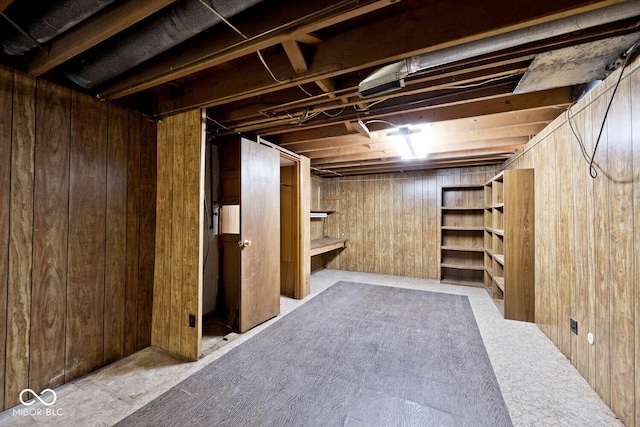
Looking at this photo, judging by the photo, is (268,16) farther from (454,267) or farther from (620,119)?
(454,267)

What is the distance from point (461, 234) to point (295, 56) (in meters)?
4.82

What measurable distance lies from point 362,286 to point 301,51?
3.88m

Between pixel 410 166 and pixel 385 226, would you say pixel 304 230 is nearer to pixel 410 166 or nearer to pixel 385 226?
pixel 385 226

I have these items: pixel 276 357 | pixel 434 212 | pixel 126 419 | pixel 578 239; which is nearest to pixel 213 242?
pixel 276 357

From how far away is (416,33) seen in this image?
4.72 ft

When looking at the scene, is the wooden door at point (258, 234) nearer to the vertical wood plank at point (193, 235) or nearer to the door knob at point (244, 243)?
the door knob at point (244, 243)

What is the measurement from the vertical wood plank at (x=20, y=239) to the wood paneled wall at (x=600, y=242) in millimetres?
3740

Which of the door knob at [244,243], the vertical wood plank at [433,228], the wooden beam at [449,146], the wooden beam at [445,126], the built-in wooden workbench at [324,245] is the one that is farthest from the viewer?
the vertical wood plank at [433,228]

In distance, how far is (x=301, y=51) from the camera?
1614 millimetres

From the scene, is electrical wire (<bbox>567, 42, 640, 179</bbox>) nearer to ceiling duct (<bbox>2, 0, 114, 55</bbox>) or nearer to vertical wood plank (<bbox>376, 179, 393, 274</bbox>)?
ceiling duct (<bbox>2, 0, 114, 55</bbox>)

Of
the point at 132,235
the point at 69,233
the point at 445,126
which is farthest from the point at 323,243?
the point at 69,233

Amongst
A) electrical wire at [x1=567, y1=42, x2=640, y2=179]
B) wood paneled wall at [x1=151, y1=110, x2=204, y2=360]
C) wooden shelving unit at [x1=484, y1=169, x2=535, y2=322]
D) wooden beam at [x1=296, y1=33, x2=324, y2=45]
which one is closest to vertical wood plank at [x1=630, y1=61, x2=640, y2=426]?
electrical wire at [x1=567, y1=42, x2=640, y2=179]

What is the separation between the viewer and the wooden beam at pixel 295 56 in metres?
1.53

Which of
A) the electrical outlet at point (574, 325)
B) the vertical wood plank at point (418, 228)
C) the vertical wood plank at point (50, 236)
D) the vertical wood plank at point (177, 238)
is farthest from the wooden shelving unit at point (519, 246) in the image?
the vertical wood plank at point (50, 236)
